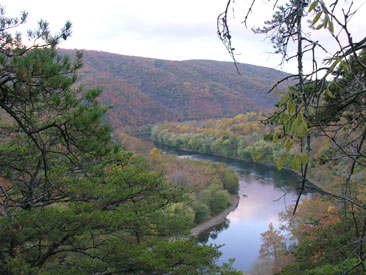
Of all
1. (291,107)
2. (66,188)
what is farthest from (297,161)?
(66,188)

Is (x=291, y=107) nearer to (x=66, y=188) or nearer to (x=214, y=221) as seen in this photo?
(x=66, y=188)

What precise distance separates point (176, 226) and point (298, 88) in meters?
5.95

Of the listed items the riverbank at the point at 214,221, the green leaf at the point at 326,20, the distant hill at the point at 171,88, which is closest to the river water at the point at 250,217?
the riverbank at the point at 214,221

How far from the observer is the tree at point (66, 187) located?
11.2ft

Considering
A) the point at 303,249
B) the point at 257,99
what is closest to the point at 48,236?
the point at 303,249

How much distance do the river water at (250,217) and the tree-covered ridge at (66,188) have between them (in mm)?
6120

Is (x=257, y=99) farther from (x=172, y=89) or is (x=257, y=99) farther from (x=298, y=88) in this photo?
(x=298, y=88)

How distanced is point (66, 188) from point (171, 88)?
274 ft

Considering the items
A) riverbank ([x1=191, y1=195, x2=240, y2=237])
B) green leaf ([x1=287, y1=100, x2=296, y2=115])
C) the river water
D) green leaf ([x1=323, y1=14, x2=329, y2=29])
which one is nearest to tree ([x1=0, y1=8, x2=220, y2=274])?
green leaf ([x1=287, y1=100, x2=296, y2=115])

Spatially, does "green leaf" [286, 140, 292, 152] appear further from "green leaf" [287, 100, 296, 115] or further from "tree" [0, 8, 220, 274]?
"tree" [0, 8, 220, 274]

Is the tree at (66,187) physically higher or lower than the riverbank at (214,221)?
higher

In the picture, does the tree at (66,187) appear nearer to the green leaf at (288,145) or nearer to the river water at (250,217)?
the green leaf at (288,145)

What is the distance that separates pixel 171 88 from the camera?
286 ft

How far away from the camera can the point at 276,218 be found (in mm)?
17891
